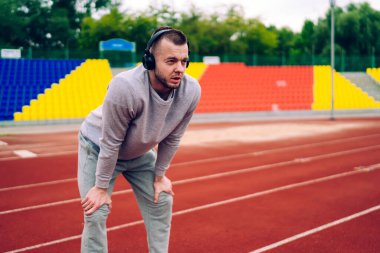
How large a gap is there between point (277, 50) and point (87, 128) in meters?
59.0

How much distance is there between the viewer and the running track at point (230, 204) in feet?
15.0

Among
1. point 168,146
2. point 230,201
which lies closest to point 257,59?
point 230,201

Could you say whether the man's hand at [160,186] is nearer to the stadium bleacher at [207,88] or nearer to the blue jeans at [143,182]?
the blue jeans at [143,182]

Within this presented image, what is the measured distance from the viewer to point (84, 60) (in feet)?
86.7

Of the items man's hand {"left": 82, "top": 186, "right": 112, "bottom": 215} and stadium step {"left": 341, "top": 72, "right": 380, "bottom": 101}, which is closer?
man's hand {"left": 82, "top": 186, "right": 112, "bottom": 215}

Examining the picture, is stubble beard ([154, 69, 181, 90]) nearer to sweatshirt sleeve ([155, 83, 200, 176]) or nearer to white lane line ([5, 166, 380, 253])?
sweatshirt sleeve ([155, 83, 200, 176])

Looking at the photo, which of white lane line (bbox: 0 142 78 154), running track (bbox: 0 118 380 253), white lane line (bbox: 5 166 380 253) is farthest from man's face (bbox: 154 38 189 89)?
white lane line (bbox: 0 142 78 154)

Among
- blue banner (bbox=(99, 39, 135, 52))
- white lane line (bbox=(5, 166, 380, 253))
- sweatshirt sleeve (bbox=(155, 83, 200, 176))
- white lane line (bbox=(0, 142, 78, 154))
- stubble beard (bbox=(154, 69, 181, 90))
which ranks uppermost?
blue banner (bbox=(99, 39, 135, 52))

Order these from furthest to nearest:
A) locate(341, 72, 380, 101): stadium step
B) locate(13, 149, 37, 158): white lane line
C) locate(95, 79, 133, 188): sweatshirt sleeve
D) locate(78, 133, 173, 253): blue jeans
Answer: locate(341, 72, 380, 101): stadium step < locate(13, 149, 37, 158): white lane line < locate(78, 133, 173, 253): blue jeans < locate(95, 79, 133, 188): sweatshirt sleeve

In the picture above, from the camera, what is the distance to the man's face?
2.38m

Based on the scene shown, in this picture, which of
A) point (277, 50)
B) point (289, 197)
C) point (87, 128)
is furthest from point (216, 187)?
point (277, 50)

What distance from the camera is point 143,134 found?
8.33 feet

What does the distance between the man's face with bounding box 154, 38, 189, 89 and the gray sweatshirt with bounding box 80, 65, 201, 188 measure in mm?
111

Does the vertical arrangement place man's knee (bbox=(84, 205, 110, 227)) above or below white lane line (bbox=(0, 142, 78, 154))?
above
